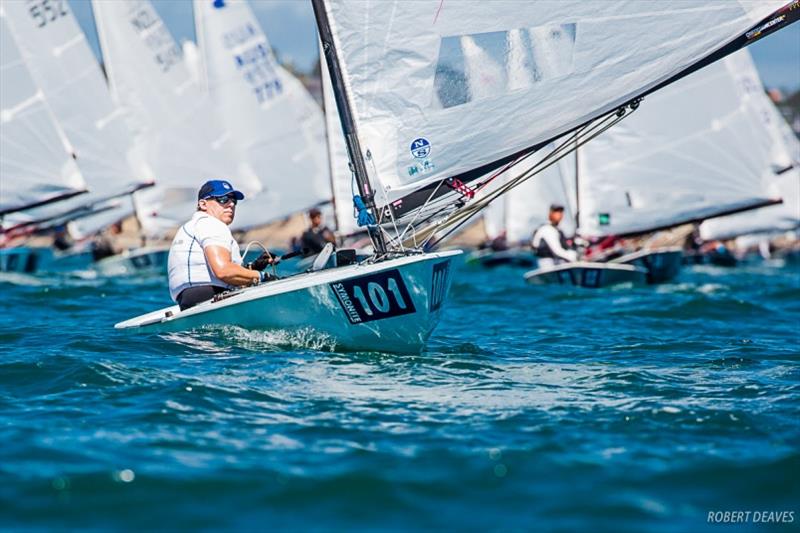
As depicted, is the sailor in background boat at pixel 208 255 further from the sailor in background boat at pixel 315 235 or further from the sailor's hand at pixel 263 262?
the sailor in background boat at pixel 315 235

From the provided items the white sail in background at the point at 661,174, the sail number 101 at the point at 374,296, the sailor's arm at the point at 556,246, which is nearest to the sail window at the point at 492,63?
the sail number 101 at the point at 374,296

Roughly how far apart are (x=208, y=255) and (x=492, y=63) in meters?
2.21

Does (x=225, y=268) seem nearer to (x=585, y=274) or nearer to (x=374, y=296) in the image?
(x=374, y=296)

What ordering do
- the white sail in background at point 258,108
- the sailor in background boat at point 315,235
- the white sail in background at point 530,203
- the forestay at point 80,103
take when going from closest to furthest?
the sailor in background boat at point 315,235 < the forestay at point 80,103 < the white sail in background at point 530,203 < the white sail in background at point 258,108

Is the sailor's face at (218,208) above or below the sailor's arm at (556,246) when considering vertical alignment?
above

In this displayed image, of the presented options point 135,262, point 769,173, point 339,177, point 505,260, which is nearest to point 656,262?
point 769,173

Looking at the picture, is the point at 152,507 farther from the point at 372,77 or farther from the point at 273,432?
the point at 372,77

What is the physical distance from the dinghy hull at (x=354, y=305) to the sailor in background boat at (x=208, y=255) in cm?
17

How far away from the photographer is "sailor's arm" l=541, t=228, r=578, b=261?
14.5 metres

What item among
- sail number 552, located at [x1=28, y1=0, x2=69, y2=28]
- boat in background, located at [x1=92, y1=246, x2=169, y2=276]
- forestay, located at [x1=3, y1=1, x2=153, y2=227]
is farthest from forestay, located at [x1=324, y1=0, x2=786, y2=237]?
boat in background, located at [x1=92, y1=246, x2=169, y2=276]

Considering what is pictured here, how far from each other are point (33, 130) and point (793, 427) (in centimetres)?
993

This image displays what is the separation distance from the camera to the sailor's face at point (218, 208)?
7406 millimetres

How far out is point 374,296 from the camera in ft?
22.4

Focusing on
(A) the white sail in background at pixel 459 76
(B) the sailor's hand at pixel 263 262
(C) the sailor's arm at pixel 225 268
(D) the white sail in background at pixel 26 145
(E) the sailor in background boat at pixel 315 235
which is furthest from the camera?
(E) the sailor in background boat at pixel 315 235
